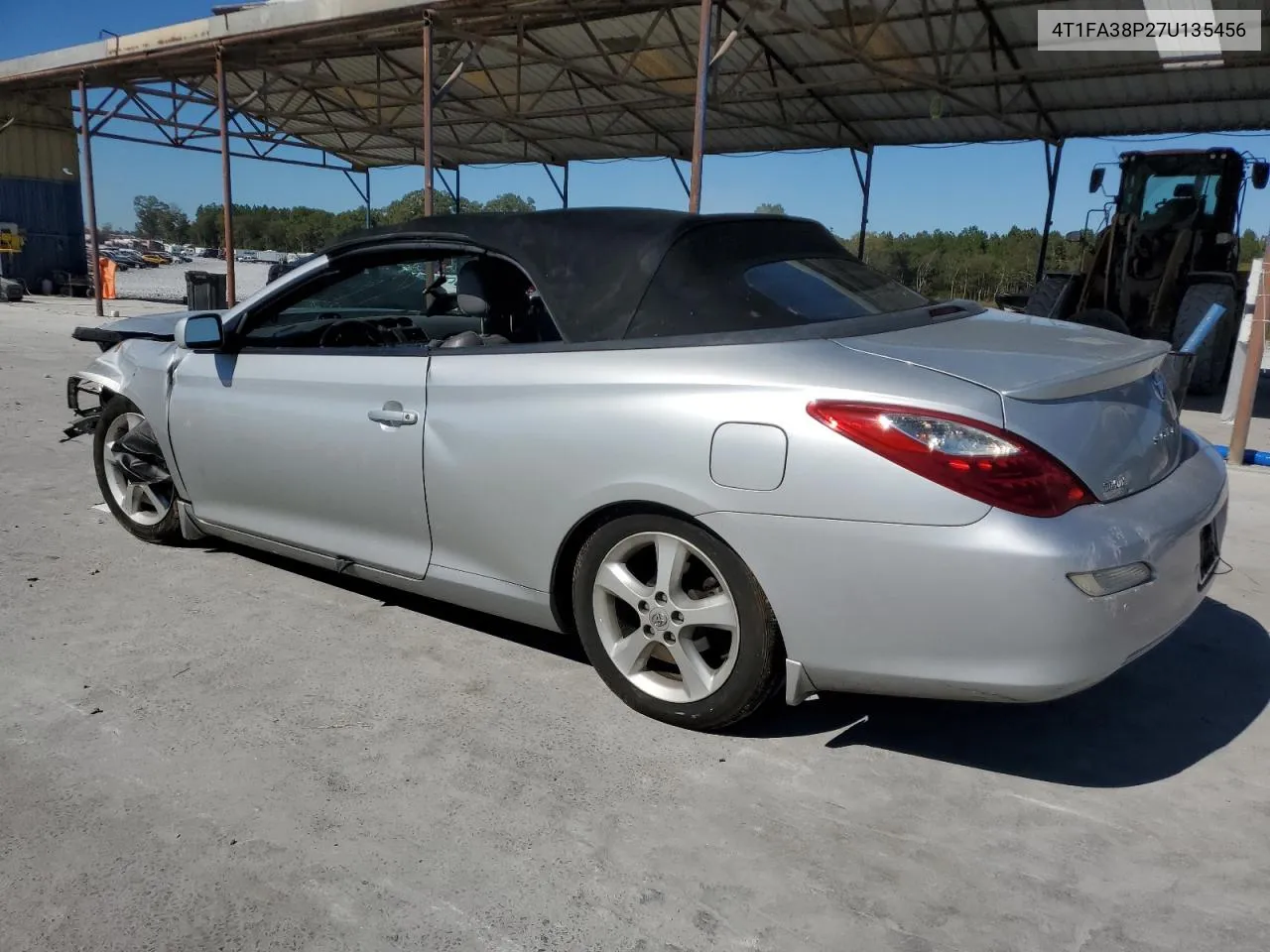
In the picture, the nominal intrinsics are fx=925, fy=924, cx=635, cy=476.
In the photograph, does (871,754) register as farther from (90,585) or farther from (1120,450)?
(90,585)

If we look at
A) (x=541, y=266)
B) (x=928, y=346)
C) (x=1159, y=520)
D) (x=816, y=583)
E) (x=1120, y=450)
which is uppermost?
(x=541, y=266)

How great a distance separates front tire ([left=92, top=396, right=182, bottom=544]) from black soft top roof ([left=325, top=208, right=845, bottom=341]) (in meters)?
1.71

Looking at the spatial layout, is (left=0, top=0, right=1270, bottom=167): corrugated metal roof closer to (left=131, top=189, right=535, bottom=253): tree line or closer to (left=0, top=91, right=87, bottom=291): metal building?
(left=0, top=91, right=87, bottom=291): metal building

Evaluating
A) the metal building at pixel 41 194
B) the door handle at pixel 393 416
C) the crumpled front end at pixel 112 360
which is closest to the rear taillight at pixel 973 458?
the door handle at pixel 393 416

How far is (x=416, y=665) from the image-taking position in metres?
3.11

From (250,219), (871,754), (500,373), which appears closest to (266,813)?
(500,373)

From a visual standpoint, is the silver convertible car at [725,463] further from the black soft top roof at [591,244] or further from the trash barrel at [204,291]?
the trash barrel at [204,291]

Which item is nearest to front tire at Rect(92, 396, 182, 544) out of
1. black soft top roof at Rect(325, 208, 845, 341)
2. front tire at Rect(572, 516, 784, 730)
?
black soft top roof at Rect(325, 208, 845, 341)

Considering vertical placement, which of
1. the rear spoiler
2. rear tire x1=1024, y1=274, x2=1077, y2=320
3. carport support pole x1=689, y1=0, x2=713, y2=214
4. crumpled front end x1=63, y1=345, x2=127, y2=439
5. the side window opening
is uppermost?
carport support pole x1=689, y1=0, x2=713, y2=214

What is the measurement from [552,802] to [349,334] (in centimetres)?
250

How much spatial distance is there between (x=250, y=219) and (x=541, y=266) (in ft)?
330

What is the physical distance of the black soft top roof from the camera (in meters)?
2.79

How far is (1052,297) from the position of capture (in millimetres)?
12000

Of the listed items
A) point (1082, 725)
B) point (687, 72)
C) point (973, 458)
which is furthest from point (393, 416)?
point (687, 72)
